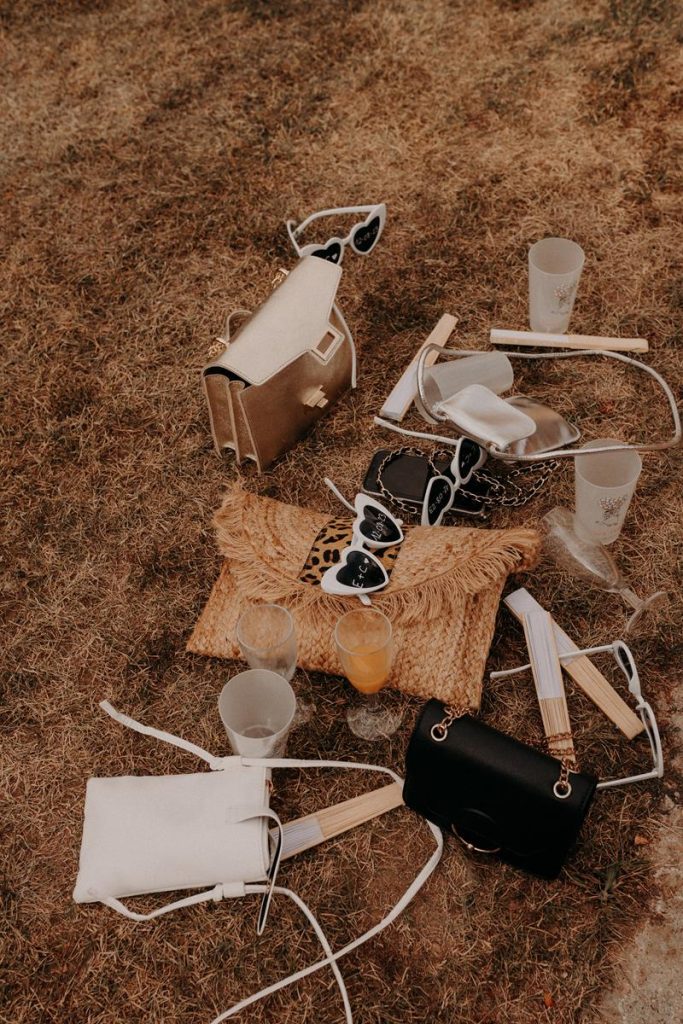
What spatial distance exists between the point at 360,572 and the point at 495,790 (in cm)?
67

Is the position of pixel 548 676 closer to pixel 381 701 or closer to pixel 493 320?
pixel 381 701

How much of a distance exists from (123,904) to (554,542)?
1.59m

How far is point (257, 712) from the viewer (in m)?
2.33

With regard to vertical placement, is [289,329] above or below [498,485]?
above

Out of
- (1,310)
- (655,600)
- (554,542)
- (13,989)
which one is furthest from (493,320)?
(13,989)

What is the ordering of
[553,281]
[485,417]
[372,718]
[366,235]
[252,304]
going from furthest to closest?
1. [252,304]
2. [366,235]
3. [553,281]
4. [485,417]
5. [372,718]

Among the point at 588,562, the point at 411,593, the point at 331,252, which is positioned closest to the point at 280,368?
the point at 331,252

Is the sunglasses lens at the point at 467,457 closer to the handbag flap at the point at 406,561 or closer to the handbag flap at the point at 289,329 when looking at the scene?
the handbag flap at the point at 406,561

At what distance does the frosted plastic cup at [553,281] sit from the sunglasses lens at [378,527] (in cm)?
116

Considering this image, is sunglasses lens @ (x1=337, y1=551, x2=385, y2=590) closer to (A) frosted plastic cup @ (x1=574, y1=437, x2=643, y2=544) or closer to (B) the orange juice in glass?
(B) the orange juice in glass

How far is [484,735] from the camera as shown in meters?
2.13

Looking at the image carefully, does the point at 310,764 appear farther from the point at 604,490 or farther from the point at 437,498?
the point at 604,490

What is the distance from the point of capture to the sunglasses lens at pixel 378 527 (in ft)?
8.06

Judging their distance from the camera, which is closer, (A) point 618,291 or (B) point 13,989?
(B) point 13,989
